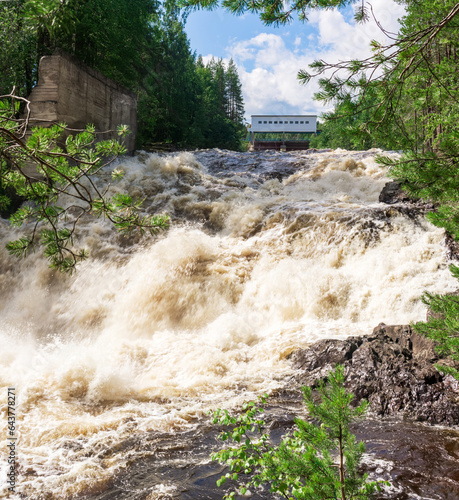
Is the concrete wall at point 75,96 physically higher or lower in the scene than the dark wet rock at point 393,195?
higher

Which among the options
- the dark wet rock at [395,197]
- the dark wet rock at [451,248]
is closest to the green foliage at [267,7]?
the dark wet rock at [451,248]

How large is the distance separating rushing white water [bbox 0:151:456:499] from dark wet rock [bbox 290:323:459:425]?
0.59m

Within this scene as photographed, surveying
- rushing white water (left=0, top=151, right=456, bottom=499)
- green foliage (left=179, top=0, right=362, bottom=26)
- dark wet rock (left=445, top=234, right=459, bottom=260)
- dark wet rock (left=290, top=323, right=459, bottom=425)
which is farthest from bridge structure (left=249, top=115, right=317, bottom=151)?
green foliage (left=179, top=0, right=362, bottom=26)

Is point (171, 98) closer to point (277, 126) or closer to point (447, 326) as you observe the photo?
point (447, 326)

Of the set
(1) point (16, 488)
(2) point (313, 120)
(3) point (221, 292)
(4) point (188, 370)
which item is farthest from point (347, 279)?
(2) point (313, 120)

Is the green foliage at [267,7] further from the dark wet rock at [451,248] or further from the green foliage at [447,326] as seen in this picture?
the dark wet rock at [451,248]

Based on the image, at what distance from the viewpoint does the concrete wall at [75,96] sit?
13.9 meters

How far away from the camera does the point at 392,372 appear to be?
5195 millimetres

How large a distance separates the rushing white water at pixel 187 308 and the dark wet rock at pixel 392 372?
23.3 inches

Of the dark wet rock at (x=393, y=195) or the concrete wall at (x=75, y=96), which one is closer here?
the dark wet rock at (x=393, y=195)

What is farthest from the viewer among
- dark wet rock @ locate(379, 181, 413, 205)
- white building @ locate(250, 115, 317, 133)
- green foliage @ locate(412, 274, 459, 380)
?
white building @ locate(250, 115, 317, 133)

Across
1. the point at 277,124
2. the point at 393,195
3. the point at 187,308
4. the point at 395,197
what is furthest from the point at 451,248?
the point at 277,124

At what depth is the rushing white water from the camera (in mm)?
4742

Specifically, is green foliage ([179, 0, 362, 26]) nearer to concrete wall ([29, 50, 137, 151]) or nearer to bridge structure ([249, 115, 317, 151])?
concrete wall ([29, 50, 137, 151])
